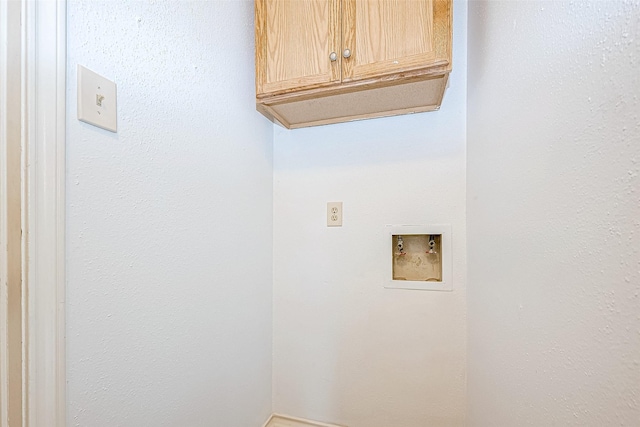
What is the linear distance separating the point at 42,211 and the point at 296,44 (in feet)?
3.21

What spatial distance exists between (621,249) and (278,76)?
1121 mm

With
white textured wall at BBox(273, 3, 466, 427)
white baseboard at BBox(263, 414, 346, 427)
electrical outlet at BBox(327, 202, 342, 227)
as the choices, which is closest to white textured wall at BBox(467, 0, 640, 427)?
white textured wall at BBox(273, 3, 466, 427)

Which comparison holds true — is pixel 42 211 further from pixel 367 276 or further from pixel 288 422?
pixel 288 422

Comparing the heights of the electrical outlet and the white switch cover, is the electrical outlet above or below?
below

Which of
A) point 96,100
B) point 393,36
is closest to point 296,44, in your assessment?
point 393,36

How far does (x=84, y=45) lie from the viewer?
0.63 metres

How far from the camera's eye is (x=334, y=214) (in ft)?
4.64

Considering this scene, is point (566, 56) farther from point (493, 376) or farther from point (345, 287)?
point (345, 287)

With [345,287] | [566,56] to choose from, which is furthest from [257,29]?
[345,287]

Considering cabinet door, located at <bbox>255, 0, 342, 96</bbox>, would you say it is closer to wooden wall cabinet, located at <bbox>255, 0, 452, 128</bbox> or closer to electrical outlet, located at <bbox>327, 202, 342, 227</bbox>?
wooden wall cabinet, located at <bbox>255, 0, 452, 128</bbox>

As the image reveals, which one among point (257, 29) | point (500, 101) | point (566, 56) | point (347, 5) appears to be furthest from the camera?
point (257, 29)

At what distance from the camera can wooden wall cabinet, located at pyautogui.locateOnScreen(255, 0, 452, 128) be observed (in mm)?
989

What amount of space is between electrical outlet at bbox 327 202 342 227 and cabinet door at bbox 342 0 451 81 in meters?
0.58

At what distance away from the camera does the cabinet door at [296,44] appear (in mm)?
1079
